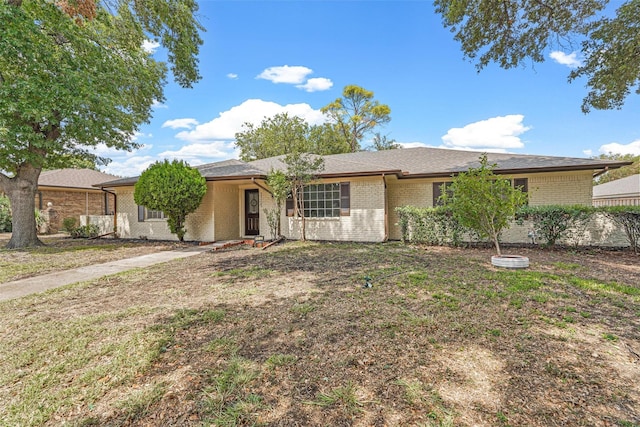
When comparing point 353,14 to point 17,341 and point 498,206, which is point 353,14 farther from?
point 17,341

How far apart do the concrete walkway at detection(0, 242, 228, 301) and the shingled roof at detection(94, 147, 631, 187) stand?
399 centimetres

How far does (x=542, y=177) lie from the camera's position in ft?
33.6

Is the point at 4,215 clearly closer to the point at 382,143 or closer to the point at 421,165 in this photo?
the point at 421,165

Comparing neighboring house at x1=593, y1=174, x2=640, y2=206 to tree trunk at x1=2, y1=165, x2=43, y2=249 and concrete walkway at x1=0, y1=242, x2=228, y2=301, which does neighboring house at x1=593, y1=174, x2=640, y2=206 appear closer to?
concrete walkway at x1=0, y1=242, x2=228, y2=301

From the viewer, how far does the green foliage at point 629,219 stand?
25.9 ft

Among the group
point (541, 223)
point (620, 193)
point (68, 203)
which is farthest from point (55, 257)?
point (620, 193)

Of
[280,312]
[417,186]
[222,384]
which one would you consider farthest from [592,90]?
[222,384]

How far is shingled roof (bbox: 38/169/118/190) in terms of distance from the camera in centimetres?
1809

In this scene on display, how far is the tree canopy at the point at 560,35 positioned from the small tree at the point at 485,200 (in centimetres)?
502

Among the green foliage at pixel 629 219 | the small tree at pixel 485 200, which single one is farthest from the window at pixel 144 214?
the green foliage at pixel 629 219

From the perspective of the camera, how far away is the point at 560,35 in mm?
9141

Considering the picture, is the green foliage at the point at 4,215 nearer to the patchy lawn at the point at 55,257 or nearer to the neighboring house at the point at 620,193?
the patchy lawn at the point at 55,257

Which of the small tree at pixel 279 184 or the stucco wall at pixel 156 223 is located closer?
the small tree at pixel 279 184

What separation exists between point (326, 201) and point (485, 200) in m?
6.12
